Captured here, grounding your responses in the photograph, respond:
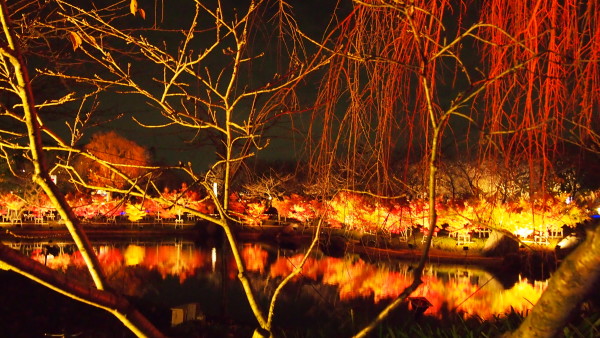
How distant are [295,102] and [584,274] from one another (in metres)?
1.41

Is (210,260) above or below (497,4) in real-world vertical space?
below

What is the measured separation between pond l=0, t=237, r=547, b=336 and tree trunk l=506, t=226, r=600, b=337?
3.46 m

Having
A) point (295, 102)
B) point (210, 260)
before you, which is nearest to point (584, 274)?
point (295, 102)

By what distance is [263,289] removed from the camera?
10766 mm

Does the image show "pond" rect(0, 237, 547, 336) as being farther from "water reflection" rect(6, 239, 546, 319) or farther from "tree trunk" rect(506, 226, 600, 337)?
"tree trunk" rect(506, 226, 600, 337)

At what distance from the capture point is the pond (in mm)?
7105

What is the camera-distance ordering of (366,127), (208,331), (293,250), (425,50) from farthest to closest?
(293,250), (208,331), (366,127), (425,50)

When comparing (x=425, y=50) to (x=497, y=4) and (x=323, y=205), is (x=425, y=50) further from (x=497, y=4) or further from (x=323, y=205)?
(x=323, y=205)

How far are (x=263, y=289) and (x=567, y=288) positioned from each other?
9684 mm

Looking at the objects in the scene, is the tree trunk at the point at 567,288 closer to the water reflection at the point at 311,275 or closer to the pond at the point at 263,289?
the pond at the point at 263,289

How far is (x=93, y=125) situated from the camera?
130 inches

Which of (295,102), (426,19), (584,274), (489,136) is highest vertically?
(426,19)

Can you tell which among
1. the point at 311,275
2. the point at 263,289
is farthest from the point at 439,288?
the point at 263,289

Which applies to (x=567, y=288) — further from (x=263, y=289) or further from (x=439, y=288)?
(x=439, y=288)
